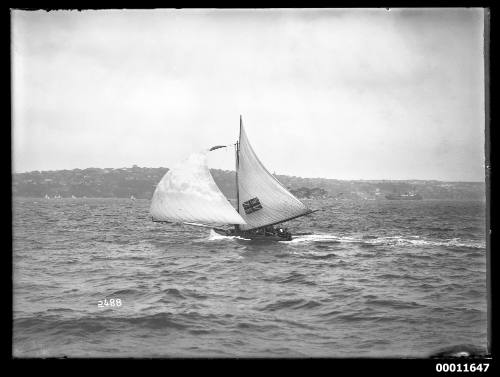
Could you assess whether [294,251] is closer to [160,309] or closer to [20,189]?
[160,309]

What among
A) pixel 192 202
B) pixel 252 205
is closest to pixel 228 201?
pixel 192 202

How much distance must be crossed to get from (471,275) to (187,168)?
30.8 feet

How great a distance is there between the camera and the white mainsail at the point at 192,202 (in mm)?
18141

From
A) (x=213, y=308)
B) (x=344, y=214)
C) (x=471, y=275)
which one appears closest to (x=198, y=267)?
(x=213, y=308)

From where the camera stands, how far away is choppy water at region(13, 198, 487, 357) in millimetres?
10648

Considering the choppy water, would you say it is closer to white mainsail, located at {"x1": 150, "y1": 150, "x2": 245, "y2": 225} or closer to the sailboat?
the sailboat

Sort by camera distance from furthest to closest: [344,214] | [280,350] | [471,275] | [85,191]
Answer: [344,214] < [85,191] < [471,275] < [280,350]

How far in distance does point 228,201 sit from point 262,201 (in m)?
2.75

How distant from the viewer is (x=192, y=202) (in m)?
19.2

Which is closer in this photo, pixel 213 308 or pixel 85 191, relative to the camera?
pixel 213 308

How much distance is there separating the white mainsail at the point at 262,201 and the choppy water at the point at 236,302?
725cm

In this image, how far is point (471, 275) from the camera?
37.5 ft
